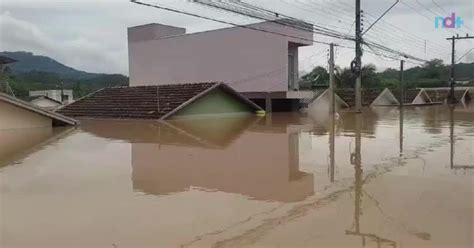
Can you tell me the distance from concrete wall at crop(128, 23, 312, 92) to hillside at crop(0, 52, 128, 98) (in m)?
6.82

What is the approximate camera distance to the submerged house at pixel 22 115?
50.6ft

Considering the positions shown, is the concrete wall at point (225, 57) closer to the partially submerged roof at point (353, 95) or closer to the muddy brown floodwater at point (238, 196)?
the partially submerged roof at point (353, 95)

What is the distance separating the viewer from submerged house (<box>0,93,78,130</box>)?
15.4m

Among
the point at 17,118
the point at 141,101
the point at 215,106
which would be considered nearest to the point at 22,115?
the point at 17,118

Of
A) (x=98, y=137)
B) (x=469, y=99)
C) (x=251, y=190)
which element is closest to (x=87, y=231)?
(x=251, y=190)

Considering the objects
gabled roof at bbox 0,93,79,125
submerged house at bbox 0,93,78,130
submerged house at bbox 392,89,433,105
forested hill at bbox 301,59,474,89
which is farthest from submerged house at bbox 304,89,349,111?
submerged house at bbox 0,93,78,130

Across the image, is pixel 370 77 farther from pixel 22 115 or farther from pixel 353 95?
pixel 22 115

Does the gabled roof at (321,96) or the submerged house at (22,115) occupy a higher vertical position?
the gabled roof at (321,96)

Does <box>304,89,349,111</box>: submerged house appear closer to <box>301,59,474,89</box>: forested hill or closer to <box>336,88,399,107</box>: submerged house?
<box>336,88,399,107</box>: submerged house

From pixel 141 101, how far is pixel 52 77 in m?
27.8

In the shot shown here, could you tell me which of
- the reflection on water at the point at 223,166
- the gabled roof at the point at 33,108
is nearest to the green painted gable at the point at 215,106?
the gabled roof at the point at 33,108

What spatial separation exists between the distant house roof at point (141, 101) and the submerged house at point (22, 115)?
16.5ft

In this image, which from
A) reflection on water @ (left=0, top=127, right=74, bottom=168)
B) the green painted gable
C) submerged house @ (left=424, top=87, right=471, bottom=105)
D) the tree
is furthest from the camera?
the tree

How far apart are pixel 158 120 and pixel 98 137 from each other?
261 inches
